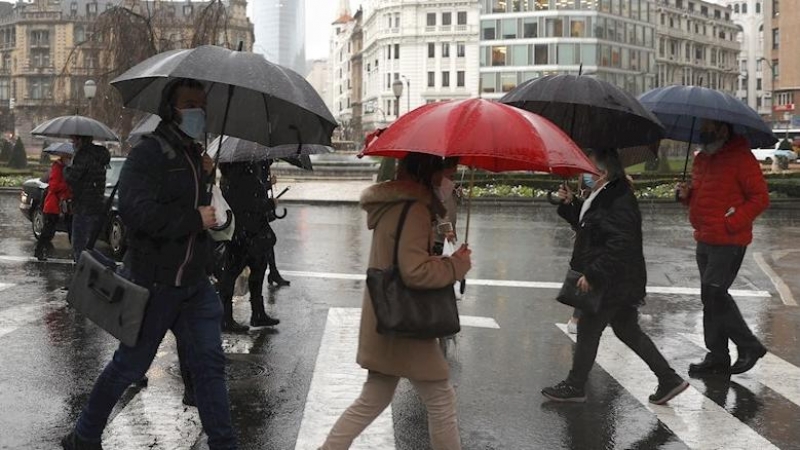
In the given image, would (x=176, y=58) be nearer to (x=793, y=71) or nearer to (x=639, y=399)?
(x=639, y=399)

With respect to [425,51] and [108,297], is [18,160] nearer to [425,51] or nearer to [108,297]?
[108,297]

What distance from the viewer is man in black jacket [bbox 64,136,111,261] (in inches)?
353

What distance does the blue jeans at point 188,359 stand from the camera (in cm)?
412

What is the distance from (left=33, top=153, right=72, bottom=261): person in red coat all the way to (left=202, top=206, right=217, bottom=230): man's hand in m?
6.83

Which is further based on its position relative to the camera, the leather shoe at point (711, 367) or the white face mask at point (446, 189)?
the white face mask at point (446, 189)

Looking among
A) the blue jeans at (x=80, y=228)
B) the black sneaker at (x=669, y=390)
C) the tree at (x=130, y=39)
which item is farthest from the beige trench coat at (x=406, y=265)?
the tree at (x=130, y=39)

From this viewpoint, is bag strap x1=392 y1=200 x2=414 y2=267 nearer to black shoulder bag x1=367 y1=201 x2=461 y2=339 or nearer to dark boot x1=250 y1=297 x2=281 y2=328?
black shoulder bag x1=367 y1=201 x2=461 y2=339

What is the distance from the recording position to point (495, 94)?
9481cm

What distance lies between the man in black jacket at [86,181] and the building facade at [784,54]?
6706cm

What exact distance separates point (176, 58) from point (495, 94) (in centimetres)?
9225

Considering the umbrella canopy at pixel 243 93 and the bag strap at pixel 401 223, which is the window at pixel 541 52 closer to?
the umbrella canopy at pixel 243 93

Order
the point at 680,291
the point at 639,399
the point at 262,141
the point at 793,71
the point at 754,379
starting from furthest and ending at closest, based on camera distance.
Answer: the point at 793,71
the point at 680,291
the point at 754,379
the point at 639,399
the point at 262,141

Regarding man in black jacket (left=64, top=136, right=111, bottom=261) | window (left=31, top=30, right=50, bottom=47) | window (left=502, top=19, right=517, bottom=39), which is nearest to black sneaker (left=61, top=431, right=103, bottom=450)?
man in black jacket (left=64, top=136, right=111, bottom=261)

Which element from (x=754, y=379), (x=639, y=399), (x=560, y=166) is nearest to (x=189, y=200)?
(x=560, y=166)
